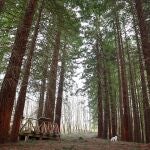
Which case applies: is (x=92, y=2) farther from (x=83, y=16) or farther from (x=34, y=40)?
(x=34, y=40)

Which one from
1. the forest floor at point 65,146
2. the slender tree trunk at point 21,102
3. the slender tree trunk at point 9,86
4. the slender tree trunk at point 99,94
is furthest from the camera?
the slender tree trunk at point 99,94

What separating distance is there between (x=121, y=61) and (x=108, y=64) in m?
6.52

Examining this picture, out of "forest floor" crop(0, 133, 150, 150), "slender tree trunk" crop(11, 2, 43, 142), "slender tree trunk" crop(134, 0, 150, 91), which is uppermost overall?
"slender tree trunk" crop(134, 0, 150, 91)

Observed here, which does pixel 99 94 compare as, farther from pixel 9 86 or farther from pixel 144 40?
pixel 9 86

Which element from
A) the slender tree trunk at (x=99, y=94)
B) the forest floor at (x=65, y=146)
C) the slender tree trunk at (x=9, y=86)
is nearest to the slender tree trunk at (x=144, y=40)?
the forest floor at (x=65, y=146)

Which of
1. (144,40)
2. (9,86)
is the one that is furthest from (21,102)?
(144,40)

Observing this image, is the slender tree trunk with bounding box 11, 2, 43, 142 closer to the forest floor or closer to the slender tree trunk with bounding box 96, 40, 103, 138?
the forest floor

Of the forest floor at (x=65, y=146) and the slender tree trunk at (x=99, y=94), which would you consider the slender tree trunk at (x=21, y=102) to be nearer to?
the forest floor at (x=65, y=146)

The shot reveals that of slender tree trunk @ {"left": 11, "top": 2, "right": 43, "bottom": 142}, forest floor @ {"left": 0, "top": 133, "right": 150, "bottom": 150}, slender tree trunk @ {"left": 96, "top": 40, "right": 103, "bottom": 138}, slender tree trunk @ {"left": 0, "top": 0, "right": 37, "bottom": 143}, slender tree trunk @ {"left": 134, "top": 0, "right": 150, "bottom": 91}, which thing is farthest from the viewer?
slender tree trunk @ {"left": 96, "top": 40, "right": 103, "bottom": 138}

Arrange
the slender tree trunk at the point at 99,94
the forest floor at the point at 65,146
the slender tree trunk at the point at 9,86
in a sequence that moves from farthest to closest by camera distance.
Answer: the slender tree trunk at the point at 99,94 → the slender tree trunk at the point at 9,86 → the forest floor at the point at 65,146

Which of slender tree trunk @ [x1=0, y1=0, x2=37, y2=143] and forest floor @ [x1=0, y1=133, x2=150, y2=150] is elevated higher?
slender tree trunk @ [x1=0, y1=0, x2=37, y2=143]

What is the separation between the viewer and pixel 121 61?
62.0 ft

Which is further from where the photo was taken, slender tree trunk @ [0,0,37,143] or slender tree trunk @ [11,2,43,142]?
slender tree trunk @ [11,2,43,142]

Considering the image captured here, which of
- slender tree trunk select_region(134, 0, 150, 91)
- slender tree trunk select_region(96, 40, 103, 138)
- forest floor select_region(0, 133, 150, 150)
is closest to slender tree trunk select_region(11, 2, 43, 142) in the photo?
forest floor select_region(0, 133, 150, 150)
